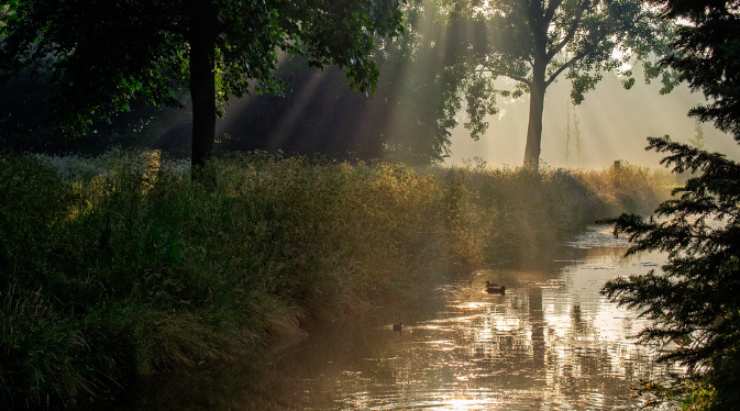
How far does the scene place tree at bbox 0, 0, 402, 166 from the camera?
54.4 ft

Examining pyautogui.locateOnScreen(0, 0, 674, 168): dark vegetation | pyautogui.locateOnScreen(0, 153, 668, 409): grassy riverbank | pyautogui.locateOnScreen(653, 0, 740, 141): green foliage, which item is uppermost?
pyautogui.locateOnScreen(0, 0, 674, 168): dark vegetation

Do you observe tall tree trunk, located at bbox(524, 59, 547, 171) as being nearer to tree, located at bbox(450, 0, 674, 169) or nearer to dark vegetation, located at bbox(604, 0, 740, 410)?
tree, located at bbox(450, 0, 674, 169)

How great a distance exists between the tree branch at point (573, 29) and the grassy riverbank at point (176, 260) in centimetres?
2361

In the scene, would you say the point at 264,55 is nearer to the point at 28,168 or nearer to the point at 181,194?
the point at 181,194

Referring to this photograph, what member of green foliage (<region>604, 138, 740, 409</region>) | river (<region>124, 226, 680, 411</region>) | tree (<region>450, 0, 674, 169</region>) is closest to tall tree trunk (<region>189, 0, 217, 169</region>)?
river (<region>124, 226, 680, 411</region>)

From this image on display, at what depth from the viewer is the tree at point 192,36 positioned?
1659 cm

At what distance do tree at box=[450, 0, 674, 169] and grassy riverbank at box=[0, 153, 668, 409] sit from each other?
23.1 m

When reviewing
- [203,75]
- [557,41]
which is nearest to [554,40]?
[557,41]

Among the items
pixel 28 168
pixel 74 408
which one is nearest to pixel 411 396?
pixel 74 408

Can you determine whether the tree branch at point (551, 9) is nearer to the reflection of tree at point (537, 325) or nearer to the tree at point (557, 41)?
the tree at point (557, 41)

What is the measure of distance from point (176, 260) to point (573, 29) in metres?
33.0

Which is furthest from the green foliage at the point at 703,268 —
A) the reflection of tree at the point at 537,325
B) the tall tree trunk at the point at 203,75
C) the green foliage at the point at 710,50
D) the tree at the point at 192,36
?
the tall tree trunk at the point at 203,75

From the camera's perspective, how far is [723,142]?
198750mm

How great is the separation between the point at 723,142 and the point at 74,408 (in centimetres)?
20595
